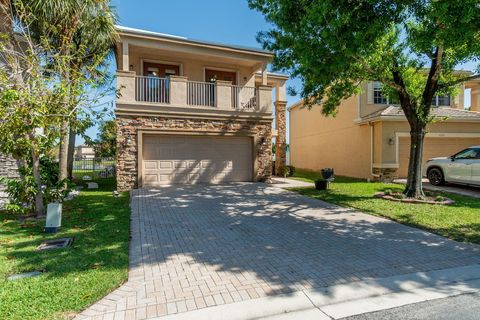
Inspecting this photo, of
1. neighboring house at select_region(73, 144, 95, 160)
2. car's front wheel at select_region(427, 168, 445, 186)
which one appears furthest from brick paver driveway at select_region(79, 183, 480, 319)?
neighboring house at select_region(73, 144, 95, 160)

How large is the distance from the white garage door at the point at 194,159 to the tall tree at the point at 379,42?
165 inches

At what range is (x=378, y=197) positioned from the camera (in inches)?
403

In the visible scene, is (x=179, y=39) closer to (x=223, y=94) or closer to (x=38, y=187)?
(x=223, y=94)

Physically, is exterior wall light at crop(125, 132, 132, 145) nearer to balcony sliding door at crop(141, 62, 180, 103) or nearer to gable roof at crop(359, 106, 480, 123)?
balcony sliding door at crop(141, 62, 180, 103)

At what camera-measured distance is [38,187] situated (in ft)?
23.6

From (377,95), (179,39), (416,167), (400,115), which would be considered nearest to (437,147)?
(400,115)

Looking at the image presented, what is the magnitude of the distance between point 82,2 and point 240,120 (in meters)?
7.37

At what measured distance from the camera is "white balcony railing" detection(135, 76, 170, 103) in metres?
12.3

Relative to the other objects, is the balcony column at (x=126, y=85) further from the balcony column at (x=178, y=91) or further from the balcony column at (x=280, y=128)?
the balcony column at (x=280, y=128)

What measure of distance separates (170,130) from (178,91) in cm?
172

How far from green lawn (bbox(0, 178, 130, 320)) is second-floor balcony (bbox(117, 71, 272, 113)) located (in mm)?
6207

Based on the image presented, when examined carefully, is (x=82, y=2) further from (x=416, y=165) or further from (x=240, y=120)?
(x=416, y=165)

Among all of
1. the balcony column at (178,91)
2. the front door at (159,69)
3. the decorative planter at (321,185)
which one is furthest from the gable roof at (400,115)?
the front door at (159,69)

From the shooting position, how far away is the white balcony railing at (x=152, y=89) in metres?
12.3
